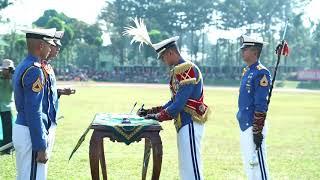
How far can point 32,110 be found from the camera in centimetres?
466

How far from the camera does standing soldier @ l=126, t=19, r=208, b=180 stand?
557 cm

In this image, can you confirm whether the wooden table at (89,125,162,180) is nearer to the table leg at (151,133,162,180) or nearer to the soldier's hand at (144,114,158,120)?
the table leg at (151,133,162,180)

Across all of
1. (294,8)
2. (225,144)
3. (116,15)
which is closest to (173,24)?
(116,15)

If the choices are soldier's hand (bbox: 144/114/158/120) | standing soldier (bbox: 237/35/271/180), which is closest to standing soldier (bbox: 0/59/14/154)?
soldier's hand (bbox: 144/114/158/120)

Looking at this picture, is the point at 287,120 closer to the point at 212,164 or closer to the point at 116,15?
the point at 212,164

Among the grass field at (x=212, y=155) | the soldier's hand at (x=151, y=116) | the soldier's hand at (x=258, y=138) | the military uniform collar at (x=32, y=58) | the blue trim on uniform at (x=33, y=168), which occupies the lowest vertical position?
the grass field at (x=212, y=155)

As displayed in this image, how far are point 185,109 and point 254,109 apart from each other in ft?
2.75

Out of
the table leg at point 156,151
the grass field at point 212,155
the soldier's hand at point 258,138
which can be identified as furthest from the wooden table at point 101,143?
the grass field at point 212,155

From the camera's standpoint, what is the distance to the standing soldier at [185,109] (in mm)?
5574

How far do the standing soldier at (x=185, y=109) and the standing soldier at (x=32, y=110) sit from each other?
1.37m

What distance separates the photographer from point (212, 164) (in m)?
8.93

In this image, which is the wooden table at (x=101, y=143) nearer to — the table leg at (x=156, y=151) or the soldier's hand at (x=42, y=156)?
the table leg at (x=156, y=151)

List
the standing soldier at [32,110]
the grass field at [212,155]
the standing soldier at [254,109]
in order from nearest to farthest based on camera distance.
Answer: the standing soldier at [32,110] → the standing soldier at [254,109] → the grass field at [212,155]

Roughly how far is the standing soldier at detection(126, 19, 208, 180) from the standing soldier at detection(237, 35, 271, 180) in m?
0.53
